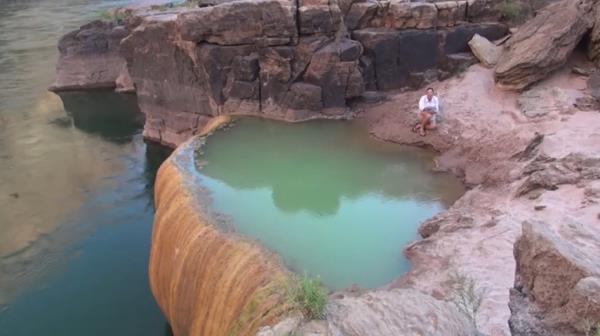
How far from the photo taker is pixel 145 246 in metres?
12.3

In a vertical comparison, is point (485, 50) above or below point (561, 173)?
above

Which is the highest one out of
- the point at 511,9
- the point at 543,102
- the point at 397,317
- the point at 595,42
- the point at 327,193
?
the point at 511,9

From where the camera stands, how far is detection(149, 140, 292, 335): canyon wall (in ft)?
21.6

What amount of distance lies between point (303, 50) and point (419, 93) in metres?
2.87

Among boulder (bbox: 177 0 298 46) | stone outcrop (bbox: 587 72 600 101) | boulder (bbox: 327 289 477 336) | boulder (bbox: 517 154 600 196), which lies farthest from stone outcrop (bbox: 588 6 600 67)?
boulder (bbox: 327 289 477 336)

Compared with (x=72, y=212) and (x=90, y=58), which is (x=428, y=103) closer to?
(x=72, y=212)

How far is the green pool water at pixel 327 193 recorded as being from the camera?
7.96 meters

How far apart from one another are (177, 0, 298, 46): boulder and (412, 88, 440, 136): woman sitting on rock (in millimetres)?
3343

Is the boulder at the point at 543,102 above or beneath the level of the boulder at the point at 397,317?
beneath

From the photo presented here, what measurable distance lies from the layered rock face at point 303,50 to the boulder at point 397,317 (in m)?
9.54

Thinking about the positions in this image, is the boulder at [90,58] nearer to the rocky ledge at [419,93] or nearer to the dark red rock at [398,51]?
the rocky ledge at [419,93]

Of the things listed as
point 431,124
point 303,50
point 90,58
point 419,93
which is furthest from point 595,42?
point 90,58

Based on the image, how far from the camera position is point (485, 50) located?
1357 cm

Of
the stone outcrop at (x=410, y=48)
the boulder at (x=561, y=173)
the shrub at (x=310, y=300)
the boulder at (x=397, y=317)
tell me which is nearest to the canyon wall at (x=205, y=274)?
the shrub at (x=310, y=300)
